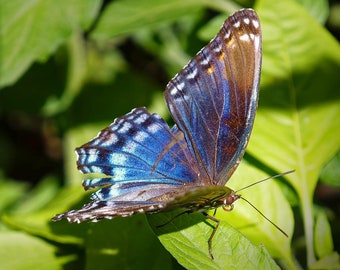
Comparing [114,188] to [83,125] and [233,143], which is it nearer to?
[233,143]

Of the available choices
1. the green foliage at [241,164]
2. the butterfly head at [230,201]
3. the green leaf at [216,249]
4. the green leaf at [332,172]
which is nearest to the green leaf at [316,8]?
the green foliage at [241,164]

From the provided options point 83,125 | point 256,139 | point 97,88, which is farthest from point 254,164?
point 97,88

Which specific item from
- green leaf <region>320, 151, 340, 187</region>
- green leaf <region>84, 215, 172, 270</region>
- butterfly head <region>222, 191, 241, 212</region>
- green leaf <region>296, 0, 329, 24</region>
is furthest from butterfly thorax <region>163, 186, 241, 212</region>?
green leaf <region>296, 0, 329, 24</region>

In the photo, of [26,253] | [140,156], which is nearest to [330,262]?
[140,156]

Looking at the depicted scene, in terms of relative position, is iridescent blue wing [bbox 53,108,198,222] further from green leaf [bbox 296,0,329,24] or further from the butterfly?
green leaf [bbox 296,0,329,24]

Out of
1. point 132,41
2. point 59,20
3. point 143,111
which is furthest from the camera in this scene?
point 132,41

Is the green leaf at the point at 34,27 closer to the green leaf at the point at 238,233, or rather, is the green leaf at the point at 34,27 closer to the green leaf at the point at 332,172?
the green leaf at the point at 238,233
